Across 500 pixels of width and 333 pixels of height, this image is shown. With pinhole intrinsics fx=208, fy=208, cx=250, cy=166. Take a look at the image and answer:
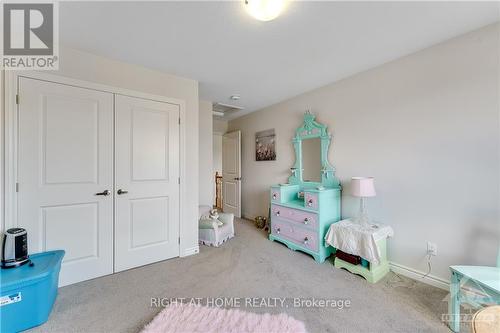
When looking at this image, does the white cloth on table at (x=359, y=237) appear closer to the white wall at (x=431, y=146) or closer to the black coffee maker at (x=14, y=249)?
the white wall at (x=431, y=146)

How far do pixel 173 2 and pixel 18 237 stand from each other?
6.99 feet

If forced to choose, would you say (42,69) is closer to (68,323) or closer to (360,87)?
(68,323)

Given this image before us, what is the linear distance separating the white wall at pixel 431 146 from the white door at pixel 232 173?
7.19ft

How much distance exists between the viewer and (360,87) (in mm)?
2551

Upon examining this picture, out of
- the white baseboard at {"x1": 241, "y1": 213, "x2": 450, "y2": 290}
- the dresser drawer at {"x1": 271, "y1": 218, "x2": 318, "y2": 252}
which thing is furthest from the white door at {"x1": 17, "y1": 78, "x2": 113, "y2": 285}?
the white baseboard at {"x1": 241, "y1": 213, "x2": 450, "y2": 290}

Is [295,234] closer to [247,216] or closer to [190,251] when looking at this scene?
[190,251]

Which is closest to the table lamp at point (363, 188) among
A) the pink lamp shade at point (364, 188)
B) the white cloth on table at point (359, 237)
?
the pink lamp shade at point (364, 188)

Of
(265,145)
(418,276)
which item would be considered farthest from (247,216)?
(418,276)

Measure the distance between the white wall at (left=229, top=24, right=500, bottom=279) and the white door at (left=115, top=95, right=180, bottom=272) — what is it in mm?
2204

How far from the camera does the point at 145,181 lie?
243cm

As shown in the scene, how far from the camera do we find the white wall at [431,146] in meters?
1.73

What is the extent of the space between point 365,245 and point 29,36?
358 centimetres

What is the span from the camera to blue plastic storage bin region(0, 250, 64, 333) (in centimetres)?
141

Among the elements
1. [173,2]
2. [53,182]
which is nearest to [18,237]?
[53,182]
